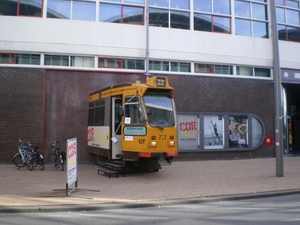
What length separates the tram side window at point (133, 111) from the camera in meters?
10.9

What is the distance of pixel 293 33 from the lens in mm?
19391

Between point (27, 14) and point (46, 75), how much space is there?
10.5 ft

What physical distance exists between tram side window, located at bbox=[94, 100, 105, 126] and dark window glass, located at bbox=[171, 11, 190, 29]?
21.6ft

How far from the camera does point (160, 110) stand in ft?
36.3

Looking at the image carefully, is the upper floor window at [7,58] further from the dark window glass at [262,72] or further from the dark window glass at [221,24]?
the dark window glass at [262,72]

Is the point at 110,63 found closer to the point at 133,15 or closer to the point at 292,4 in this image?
the point at 133,15

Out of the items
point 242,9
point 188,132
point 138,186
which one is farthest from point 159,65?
point 138,186

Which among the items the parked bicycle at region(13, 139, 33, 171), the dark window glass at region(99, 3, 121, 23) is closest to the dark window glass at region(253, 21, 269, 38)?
the dark window glass at region(99, 3, 121, 23)

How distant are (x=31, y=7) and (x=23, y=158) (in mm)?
7588

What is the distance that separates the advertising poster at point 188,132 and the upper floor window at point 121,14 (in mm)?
5709

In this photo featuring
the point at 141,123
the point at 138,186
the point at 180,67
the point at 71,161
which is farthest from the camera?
the point at 180,67

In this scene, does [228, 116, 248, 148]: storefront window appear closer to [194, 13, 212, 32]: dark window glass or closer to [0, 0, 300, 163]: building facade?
[0, 0, 300, 163]: building facade

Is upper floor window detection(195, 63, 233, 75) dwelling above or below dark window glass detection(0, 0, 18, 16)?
below

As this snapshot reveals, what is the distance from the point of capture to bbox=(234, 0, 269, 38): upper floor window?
1808cm
